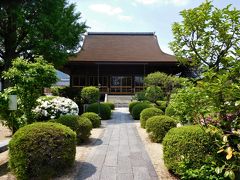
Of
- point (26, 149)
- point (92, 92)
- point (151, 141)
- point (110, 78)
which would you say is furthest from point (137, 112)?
point (110, 78)

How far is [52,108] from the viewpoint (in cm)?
1052

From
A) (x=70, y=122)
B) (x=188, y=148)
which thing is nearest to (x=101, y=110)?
(x=70, y=122)

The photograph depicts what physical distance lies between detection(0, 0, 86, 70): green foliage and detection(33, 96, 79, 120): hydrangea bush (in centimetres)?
981

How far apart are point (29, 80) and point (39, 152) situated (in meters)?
3.67

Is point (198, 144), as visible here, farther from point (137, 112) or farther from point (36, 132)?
point (137, 112)

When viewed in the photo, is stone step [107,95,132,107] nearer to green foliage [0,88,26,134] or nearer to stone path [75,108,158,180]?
stone path [75,108,158,180]

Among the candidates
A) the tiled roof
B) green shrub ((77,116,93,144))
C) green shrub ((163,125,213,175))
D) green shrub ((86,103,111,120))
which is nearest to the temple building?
the tiled roof

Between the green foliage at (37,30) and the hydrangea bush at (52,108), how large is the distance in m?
9.81

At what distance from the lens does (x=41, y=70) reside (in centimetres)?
897

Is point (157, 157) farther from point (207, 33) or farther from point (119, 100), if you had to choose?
point (119, 100)

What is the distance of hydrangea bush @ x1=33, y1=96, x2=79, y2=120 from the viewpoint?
33.4 feet

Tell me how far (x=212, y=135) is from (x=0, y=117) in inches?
273

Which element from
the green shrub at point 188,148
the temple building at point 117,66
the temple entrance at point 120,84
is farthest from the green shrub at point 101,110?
the temple entrance at point 120,84

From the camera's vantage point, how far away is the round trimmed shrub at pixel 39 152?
551 cm
